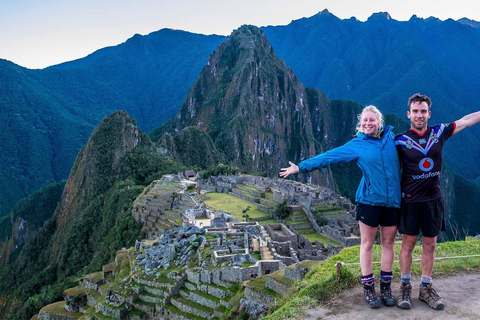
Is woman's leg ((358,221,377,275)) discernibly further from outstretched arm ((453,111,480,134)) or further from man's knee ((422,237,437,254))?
outstretched arm ((453,111,480,134))

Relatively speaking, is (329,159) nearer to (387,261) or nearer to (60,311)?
(387,261)

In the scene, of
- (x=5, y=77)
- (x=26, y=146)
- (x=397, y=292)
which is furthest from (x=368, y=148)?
(x=5, y=77)

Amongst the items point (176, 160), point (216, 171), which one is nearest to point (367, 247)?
point (216, 171)

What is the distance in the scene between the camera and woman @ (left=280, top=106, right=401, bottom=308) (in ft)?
20.3

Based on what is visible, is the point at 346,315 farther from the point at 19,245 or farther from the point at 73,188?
the point at 19,245

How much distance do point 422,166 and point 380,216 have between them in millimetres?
948

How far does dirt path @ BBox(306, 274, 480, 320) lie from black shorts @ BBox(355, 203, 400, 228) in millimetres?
1154

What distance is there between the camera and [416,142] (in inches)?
246

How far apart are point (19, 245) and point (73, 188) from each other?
50.6 feet

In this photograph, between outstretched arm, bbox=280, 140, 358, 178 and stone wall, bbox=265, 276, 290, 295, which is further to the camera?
stone wall, bbox=265, 276, 290, 295

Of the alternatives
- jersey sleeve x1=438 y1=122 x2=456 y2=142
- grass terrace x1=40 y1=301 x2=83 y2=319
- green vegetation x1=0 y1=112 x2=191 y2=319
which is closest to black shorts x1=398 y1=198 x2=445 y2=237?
jersey sleeve x1=438 y1=122 x2=456 y2=142

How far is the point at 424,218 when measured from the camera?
243 inches

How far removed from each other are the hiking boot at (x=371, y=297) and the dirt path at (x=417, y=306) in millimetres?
69

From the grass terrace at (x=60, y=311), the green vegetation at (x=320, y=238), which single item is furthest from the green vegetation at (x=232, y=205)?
the grass terrace at (x=60, y=311)
